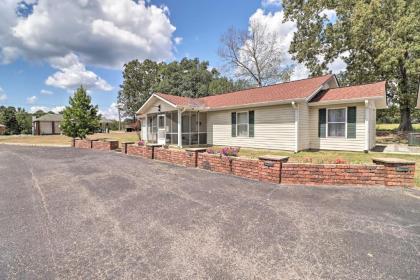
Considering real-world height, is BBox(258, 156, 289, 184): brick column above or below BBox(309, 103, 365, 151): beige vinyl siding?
below

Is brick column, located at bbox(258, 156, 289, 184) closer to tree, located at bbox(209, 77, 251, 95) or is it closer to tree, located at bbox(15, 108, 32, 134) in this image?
tree, located at bbox(209, 77, 251, 95)

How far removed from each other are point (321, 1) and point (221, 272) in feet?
85.5

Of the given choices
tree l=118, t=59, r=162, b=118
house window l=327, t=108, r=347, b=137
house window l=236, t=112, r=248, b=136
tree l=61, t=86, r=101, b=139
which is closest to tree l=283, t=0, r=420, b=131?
house window l=327, t=108, r=347, b=137

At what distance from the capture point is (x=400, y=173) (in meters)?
5.22

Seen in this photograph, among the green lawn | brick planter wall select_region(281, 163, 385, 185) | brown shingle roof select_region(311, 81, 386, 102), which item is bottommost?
brick planter wall select_region(281, 163, 385, 185)

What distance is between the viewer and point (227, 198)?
479cm

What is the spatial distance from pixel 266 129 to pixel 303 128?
203cm

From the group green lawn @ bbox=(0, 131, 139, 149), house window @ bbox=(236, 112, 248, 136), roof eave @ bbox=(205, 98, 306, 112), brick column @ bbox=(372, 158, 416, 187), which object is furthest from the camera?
green lawn @ bbox=(0, 131, 139, 149)

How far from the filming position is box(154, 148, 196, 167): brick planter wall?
27.2ft

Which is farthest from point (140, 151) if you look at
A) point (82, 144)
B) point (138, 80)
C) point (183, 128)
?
point (138, 80)

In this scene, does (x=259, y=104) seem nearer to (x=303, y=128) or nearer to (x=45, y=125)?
(x=303, y=128)

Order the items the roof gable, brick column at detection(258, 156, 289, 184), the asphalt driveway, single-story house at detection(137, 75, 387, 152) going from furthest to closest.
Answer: the roof gable, single-story house at detection(137, 75, 387, 152), brick column at detection(258, 156, 289, 184), the asphalt driveway

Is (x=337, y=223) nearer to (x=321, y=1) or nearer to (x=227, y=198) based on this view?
(x=227, y=198)

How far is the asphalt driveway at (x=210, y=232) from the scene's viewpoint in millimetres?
2439
